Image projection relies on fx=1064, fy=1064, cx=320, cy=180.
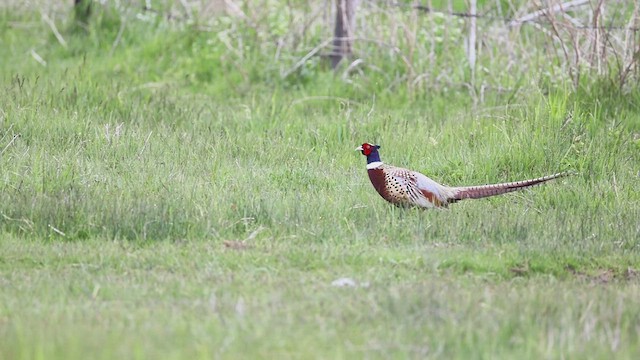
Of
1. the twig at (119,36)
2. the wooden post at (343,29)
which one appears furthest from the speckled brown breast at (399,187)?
the twig at (119,36)

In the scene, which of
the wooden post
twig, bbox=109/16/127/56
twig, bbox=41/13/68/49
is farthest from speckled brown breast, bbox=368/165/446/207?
twig, bbox=41/13/68/49

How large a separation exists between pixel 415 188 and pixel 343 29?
4174mm

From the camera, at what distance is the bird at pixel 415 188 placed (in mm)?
6562

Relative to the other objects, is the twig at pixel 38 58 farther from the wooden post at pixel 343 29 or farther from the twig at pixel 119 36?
the wooden post at pixel 343 29

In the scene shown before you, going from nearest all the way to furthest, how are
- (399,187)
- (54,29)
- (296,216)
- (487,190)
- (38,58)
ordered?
(296,216) < (399,187) < (487,190) < (38,58) < (54,29)

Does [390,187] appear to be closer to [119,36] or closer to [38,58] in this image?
[119,36]

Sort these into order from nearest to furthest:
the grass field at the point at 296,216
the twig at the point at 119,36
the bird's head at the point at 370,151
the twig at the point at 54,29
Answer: the grass field at the point at 296,216 < the bird's head at the point at 370,151 < the twig at the point at 119,36 < the twig at the point at 54,29

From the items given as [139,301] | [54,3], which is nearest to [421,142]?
[139,301]

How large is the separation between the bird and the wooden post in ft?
12.4

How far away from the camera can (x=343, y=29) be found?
34.2ft

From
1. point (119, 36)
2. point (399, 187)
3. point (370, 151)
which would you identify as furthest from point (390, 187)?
point (119, 36)

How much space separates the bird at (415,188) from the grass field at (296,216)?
0.42 ft

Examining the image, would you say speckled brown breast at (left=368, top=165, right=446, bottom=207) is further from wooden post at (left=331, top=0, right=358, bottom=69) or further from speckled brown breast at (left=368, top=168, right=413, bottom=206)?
wooden post at (left=331, top=0, right=358, bottom=69)

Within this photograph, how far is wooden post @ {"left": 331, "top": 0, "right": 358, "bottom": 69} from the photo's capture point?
10305mm
